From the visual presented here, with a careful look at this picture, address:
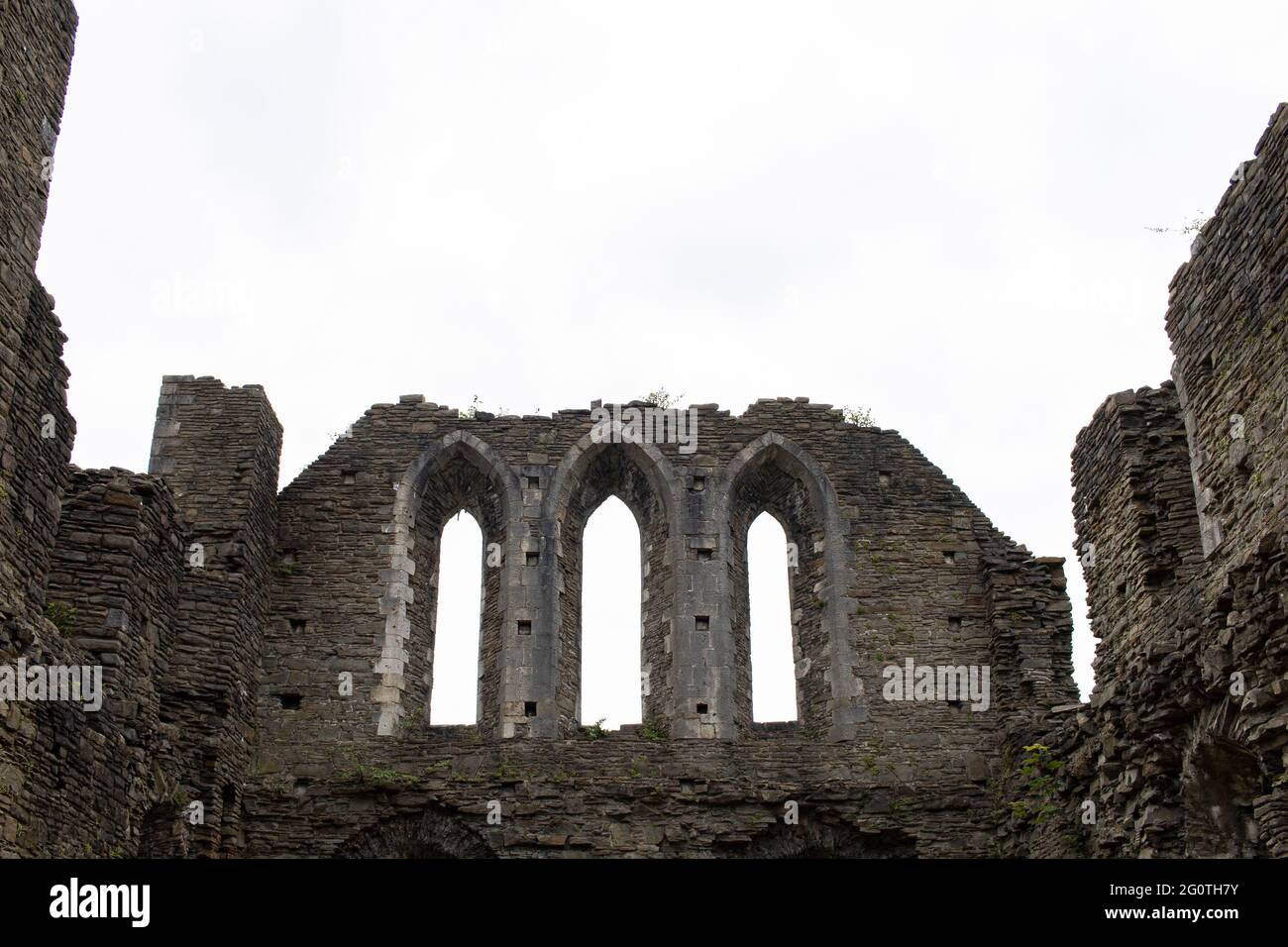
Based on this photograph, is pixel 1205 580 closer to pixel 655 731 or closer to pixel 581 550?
pixel 655 731

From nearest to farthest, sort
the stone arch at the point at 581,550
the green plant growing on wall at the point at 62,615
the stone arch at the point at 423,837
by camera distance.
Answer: the green plant growing on wall at the point at 62,615 < the stone arch at the point at 423,837 < the stone arch at the point at 581,550

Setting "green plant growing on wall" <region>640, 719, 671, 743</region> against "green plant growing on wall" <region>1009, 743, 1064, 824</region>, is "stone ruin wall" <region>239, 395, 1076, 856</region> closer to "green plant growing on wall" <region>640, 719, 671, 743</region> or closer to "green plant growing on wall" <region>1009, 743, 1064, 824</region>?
"green plant growing on wall" <region>640, 719, 671, 743</region>

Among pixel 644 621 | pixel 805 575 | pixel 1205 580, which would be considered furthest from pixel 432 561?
pixel 1205 580

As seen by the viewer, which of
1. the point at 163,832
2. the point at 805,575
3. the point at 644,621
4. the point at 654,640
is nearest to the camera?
the point at 163,832

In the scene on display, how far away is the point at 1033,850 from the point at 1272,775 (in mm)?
4947

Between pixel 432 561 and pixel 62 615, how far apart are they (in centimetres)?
580

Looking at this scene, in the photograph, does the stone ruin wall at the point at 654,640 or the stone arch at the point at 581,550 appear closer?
the stone ruin wall at the point at 654,640

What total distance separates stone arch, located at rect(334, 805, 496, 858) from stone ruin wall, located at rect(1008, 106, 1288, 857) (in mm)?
6323

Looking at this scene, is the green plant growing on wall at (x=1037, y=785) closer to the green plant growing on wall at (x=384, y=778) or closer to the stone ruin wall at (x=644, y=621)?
the stone ruin wall at (x=644, y=621)

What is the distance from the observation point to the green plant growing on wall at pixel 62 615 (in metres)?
14.9

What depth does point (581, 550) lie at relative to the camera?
20.2 m

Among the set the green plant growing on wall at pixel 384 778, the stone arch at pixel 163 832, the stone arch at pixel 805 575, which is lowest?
the stone arch at pixel 163 832

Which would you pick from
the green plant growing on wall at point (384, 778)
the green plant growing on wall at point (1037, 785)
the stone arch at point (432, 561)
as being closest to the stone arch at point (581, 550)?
the stone arch at point (432, 561)

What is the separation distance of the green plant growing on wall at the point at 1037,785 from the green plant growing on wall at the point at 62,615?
9.61 m
